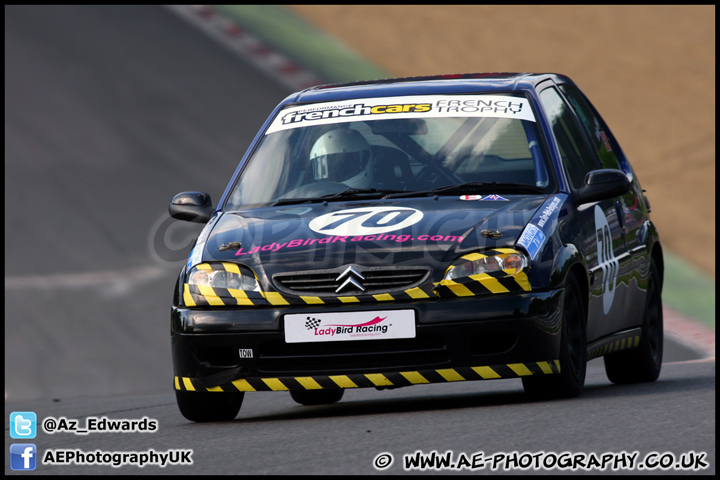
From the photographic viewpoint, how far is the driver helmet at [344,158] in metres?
7.40

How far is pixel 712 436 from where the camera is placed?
538cm

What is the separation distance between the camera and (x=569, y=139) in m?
7.82

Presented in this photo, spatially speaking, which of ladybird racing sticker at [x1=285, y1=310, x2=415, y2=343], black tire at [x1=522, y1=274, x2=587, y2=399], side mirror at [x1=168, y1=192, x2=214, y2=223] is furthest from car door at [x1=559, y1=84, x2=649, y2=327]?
side mirror at [x1=168, y1=192, x2=214, y2=223]

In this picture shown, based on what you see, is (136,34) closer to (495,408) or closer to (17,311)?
(17,311)

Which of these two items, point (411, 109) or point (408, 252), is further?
point (411, 109)

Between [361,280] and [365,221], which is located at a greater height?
[365,221]

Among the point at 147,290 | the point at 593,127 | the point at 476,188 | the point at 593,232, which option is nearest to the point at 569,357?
the point at 593,232

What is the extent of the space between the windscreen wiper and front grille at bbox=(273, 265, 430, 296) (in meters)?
0.84

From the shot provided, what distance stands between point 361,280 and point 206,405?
1176mm

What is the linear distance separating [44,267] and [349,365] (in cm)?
1027

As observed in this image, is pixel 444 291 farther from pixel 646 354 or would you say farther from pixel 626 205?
pixel 646 354

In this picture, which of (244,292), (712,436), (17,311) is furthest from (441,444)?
(17,311)

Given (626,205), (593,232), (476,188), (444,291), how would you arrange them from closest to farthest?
(444,291) < (476,188) < (593,232) < (626,205)

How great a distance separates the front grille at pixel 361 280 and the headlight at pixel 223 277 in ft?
0.78
